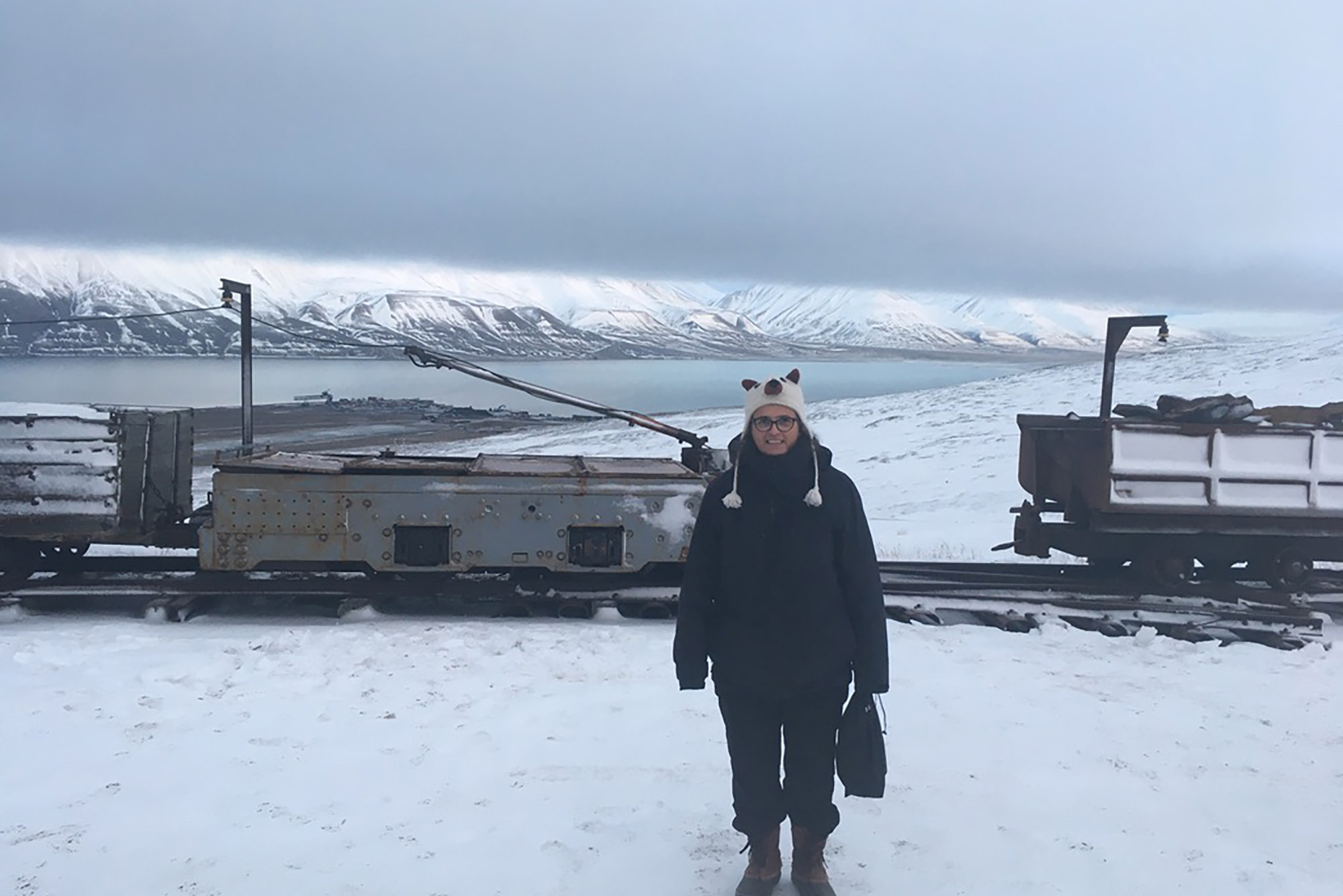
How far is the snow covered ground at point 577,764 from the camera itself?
147 inches

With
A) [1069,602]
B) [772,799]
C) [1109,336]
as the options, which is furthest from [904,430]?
[772,799]

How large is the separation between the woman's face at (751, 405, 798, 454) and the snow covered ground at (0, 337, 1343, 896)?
181 centimetres

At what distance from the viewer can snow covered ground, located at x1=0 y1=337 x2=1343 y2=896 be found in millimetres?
3740

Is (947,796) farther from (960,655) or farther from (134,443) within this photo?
(134,443)

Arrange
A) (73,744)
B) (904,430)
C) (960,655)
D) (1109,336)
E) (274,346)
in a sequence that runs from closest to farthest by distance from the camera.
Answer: (73,744), (960,655), (1109,336), (904,430), (274,346)

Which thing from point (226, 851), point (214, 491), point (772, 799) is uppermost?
point (214, 491)

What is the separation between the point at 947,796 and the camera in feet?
14.5

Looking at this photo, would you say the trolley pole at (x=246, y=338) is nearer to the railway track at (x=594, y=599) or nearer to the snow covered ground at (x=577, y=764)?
the railway track at (x=594, y=599)

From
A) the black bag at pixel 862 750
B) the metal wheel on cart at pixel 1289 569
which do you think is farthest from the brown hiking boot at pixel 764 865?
the metal wheel on cart at pixel 1289 569

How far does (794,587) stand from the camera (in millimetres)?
3275

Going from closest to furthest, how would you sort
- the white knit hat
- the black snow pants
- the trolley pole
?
the white knit hat → the black snow pants → the trolley pole

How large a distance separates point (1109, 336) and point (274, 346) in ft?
650

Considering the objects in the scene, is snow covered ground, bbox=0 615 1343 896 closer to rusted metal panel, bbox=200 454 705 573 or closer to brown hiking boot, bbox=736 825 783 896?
brown hiking boot, bbox=736 825 783 896

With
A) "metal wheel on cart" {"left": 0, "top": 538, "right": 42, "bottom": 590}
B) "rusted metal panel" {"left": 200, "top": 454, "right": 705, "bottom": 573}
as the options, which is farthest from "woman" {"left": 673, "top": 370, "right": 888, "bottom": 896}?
"metal wheel on cart" {"left": 0, "top": 538, "right": 42, "bottom": 590}
